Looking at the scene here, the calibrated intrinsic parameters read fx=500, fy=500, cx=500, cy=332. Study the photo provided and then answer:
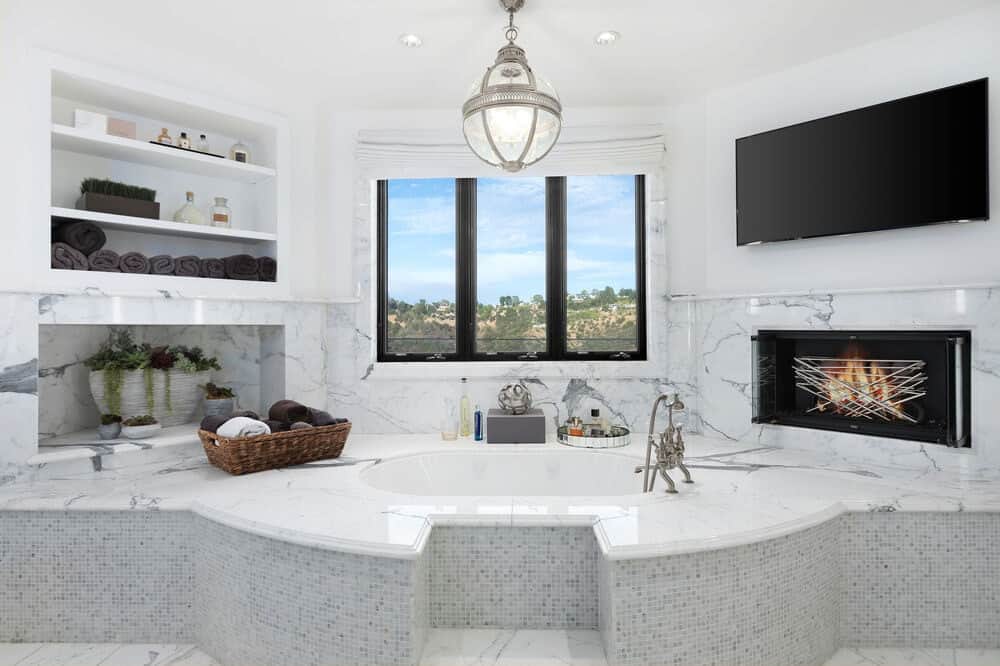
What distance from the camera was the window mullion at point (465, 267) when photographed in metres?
3.05

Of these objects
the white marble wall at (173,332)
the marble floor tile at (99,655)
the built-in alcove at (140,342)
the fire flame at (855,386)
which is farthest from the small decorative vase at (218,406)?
the fire flame at (855,386)

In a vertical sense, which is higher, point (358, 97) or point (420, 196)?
point (358, 97)

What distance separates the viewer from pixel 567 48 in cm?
229

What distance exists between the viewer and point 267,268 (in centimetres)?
273

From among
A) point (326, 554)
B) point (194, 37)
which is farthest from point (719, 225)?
point (194, 37)

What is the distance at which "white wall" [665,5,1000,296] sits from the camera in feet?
6.83

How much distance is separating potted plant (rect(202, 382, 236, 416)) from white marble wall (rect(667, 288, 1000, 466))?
2.42 meters

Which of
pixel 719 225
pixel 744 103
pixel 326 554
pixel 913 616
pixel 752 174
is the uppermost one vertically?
pixel 744 103

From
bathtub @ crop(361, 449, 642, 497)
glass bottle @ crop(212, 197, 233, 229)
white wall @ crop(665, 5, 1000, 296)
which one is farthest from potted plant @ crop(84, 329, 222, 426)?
white wall @ crop(665, 5, 1000, 296)

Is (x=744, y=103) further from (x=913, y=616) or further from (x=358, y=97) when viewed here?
(x=913, y=616)

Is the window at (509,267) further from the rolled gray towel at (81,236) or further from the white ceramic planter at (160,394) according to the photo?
the rolled gray towel at (81,236)

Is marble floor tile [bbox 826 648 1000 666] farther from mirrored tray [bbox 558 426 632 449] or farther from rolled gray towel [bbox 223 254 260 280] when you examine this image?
rolled gray towel [bbox 223 254 260 280]

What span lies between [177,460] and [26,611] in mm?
727

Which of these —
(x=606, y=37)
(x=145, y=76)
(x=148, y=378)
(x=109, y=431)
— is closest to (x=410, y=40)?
(x=606, y=37)
